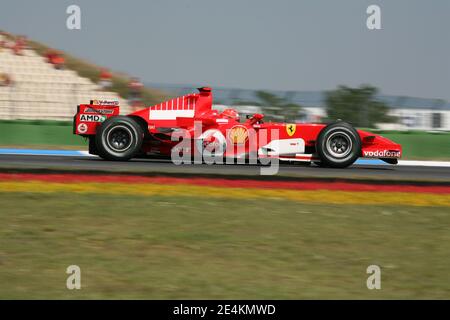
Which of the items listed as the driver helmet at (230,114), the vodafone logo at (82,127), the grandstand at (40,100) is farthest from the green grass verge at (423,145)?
the vodafone logo at (82,127)

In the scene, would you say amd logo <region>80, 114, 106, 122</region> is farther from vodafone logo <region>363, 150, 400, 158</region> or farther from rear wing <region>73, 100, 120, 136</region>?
vodafone logo <region>363, 150, 400, 158</region>

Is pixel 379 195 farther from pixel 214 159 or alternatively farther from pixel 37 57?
pixel 37 57

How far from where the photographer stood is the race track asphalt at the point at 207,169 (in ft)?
36.3

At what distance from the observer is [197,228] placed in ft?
23.4

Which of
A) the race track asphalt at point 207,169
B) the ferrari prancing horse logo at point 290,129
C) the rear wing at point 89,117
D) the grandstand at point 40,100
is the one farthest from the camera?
the grandstand at point 40,100

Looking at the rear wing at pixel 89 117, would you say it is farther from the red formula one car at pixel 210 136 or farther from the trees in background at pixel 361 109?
the trees in background at pixel 361 109

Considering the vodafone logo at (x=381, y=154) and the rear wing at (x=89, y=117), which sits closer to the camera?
the vodafone logo at (x=381, y=154)

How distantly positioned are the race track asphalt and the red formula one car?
0.81ft

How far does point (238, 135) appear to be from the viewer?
1254cm

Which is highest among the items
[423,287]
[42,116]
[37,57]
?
[37,57]

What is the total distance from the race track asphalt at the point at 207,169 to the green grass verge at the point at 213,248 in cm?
260

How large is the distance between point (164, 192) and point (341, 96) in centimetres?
1284

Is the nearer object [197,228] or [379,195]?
[197,228]
